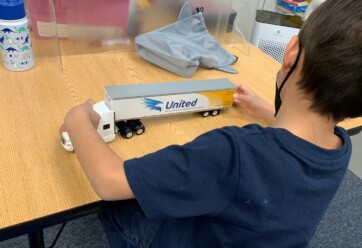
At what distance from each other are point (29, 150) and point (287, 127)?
0.49 metres

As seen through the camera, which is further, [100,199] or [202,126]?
[202,126]

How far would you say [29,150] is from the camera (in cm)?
Answer: 68

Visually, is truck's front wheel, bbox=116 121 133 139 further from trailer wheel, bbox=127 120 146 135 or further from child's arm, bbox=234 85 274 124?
child's arm, bbox=234 85 274 124

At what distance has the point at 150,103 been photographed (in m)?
0.79

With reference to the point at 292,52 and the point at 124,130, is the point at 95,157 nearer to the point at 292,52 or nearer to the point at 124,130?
the point at 124,130

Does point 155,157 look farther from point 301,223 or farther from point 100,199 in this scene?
point 301,223

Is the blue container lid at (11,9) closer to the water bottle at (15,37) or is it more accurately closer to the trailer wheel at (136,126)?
the water bottle at (15,37)

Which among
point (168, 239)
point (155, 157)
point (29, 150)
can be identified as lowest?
point (168, 239)

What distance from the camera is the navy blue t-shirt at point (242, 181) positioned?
0.53 meters

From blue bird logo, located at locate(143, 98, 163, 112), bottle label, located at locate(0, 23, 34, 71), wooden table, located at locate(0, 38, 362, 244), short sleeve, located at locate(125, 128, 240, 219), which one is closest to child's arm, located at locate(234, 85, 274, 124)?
wooden table, located at locate(0, 38, 362, 244)

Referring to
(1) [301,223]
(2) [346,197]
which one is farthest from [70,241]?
(2) [346,197]

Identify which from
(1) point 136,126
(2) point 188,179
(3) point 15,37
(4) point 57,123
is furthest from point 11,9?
(2) point 188,179

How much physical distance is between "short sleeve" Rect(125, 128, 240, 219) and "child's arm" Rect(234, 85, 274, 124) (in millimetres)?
395

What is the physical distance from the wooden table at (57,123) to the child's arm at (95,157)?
41 mm
